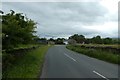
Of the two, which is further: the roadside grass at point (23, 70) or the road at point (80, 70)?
the road at point (80, 70)

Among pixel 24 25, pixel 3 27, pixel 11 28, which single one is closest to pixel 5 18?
pixel 11 28

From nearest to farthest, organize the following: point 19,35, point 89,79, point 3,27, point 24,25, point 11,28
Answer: point 89,79, point 3,27, point 11,28, point 19,35, point 24,25

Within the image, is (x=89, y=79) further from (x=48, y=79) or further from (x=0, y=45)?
(x=0, y=45)

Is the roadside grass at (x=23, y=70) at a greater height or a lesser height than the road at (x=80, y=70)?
greater

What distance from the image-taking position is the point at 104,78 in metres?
15.5

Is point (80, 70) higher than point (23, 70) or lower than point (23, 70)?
lower

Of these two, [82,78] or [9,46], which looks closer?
[82,78]

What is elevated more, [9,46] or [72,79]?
[9,46]

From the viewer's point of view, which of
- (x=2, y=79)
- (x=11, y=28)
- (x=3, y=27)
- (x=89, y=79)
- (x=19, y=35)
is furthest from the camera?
(x=19, y=35)

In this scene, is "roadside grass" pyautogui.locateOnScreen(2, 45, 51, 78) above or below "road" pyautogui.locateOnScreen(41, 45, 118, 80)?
above

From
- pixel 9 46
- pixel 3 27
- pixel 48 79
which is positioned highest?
pixel 3 27

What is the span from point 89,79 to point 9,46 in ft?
27.6

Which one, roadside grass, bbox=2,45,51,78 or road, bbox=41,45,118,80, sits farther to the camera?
road, bbox=41,45,118,80

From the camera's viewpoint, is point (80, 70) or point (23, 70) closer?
point (23, 70)
